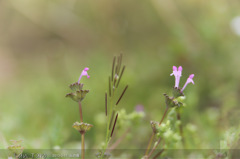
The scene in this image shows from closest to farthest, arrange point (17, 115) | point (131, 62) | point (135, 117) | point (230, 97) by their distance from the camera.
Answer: point (135, 117)
point (230, 97)
point (17, 115)
point (131, 62)

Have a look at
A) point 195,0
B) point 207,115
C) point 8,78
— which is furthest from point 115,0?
point 207,115

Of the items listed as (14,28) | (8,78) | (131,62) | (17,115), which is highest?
(14,28)

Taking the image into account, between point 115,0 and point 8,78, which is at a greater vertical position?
point 115,0

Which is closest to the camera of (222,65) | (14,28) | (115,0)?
(222,65)

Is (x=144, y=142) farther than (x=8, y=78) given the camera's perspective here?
No

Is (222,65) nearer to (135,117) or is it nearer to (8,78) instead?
(135,117)

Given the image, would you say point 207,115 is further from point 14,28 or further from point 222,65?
point 14,28
